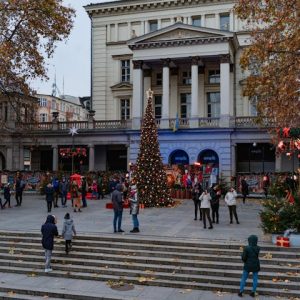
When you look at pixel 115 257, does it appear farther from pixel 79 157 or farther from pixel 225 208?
pixel 79 157

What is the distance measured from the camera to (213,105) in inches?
1628

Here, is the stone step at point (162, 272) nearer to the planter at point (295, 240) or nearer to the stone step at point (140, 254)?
the stone step at point (140, 254)

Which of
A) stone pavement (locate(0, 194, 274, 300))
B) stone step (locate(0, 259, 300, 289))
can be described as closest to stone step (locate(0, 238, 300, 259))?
stone pavement (locate(0, 194, 274, 300))

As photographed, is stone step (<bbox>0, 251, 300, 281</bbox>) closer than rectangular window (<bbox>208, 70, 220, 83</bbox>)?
Yes

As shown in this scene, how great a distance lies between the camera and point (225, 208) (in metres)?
26.4

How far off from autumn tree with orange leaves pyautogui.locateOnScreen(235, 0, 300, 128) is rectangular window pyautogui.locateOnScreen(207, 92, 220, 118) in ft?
65.3

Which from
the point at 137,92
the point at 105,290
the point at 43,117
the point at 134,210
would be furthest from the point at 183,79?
the point at 43,117

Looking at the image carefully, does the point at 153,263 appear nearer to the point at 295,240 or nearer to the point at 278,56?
the point at 295,240

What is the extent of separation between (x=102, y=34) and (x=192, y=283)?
36.0 m

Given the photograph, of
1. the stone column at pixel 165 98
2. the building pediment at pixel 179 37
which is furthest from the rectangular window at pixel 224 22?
the stone column at pixel 165 98

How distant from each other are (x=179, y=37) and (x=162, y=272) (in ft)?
92.9

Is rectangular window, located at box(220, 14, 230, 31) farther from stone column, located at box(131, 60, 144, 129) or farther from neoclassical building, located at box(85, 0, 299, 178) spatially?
stone column, located at box(131, 60, 144, 129)

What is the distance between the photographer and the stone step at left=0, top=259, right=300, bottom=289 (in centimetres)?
1309

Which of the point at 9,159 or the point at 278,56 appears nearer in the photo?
the point at 278,56
